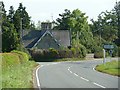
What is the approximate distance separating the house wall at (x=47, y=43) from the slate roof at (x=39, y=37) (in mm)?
1780

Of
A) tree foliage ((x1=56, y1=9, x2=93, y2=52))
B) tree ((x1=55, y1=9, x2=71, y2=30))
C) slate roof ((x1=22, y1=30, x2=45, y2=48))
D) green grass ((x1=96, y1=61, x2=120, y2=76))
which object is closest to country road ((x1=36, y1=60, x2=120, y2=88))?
green grass ((x1=96, y1=61, x2=120, y2=76))

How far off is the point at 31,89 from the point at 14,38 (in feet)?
176

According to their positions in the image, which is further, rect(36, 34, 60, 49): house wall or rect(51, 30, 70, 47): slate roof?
rect(51, 30, 70, 47): slate roof

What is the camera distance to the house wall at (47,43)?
288ft

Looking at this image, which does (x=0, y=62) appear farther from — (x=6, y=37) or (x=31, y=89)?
(x=6, y=37)

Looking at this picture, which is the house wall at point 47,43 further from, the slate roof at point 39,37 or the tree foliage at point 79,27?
the tree foliage at point 79,27

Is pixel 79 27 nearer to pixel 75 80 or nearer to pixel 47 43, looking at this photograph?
pixel 47 43

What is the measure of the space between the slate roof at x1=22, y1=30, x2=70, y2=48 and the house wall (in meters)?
1.78

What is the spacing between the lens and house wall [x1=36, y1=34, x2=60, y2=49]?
87750mm

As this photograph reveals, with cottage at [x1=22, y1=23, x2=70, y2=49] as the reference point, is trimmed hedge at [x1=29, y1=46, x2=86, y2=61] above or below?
below

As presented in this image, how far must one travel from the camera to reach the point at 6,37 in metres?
71.8

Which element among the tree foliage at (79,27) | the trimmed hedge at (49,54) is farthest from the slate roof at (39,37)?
the trimmed hedge at (49,54)

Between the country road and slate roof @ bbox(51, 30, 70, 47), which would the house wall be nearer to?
slate roof @ bbox(51, 30, 70, 47)

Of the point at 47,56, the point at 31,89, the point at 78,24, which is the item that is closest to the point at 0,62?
the point at 31,89
